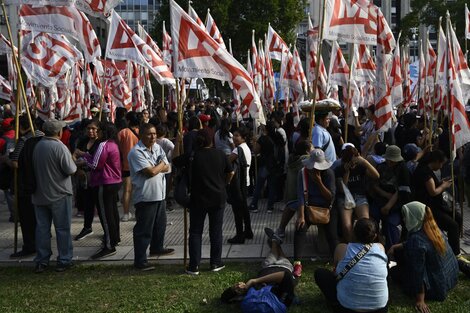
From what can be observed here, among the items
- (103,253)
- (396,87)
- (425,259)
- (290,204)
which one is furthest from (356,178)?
(396,87)

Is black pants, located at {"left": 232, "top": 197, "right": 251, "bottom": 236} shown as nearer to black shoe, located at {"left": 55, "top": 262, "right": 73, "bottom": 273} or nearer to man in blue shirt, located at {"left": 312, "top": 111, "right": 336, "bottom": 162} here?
man in blue shirt, located at {"left": 312, "top": 111, "right": 336, "bottom": 162}

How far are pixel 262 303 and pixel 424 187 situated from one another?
2.95 m

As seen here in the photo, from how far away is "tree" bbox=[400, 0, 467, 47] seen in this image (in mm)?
39188

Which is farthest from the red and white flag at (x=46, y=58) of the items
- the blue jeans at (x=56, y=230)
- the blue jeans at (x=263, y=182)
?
the blue jeans at (x=263, y=182)

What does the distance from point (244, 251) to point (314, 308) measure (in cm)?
245

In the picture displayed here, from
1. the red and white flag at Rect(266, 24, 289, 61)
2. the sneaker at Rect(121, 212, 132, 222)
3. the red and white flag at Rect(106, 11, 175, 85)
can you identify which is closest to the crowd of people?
the sneaker at Rect(121, 212, 132, 222)

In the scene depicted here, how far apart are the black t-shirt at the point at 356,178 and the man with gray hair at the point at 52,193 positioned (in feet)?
11.6

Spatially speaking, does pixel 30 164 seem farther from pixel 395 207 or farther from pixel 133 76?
pixel 133 76

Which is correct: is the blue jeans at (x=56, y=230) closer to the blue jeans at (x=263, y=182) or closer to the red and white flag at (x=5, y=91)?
the blue jeans at (x=263, y=182)

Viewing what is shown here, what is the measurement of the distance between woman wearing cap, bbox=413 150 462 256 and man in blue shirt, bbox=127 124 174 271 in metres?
3.33

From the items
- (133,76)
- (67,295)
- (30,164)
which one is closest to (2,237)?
(30,164)

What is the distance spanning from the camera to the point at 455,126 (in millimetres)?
8523

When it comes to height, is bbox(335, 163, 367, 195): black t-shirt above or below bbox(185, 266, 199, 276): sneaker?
above

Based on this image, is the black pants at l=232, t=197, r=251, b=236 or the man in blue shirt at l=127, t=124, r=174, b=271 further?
the black pants at l=232, t=197, r=251, b=236
